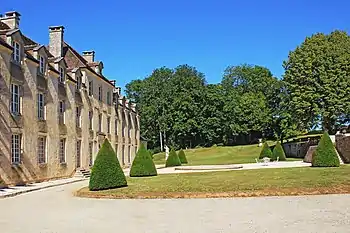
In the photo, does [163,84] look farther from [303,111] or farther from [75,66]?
[75,66]

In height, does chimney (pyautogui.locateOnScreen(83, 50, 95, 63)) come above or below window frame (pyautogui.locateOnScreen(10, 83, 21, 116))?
above

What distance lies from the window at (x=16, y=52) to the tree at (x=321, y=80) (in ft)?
105

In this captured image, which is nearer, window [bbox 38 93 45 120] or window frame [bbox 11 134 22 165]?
window frame [bbox 11 134 22 165]

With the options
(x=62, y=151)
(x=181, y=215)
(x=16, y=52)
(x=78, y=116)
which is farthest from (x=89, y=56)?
(x=181, y=215)

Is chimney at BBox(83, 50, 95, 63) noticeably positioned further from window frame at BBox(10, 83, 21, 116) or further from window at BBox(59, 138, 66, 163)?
window frame at BBox(10, 83, 21, 116)

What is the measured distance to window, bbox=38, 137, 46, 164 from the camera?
2645cm

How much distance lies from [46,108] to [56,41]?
28.1 feet

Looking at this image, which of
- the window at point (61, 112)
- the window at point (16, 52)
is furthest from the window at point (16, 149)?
the window at point (61, 112)

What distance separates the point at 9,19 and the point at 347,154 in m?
25.0

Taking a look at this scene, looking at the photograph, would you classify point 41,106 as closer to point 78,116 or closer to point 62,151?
point 62,151

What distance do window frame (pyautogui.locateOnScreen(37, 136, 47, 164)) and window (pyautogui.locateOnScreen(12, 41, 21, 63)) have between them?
17.0ft

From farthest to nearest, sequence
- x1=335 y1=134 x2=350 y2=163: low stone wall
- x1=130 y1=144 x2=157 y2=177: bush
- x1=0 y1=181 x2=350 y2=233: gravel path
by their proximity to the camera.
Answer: x1=335 y1=134 x2=350 y2=163: low stone wall < x1=130 y1=144 x2=157 y2=177: bush < x1=0 y1=181 x2=350 y2=233: gravel path

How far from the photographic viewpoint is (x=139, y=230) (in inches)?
364

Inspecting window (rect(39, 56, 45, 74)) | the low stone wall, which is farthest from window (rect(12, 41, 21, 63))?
the low stone wall
